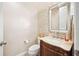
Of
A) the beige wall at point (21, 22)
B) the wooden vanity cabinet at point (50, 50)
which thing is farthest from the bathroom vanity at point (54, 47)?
the beige wall at point (21, 22)

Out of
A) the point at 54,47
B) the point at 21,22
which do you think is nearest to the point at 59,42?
the point at 54,47

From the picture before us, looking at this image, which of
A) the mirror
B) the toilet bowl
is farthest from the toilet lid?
the mirror

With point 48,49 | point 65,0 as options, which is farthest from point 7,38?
point 65,0

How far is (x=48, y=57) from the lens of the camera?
1485 mm

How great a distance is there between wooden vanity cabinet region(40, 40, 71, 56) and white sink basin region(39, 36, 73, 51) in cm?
3

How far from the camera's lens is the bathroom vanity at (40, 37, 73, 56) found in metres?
1.44

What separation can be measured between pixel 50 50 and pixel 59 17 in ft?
1.14

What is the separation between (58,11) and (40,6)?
0.19 meters

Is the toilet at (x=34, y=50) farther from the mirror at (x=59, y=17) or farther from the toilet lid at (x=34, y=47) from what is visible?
the mirror at (x=59, y=17)

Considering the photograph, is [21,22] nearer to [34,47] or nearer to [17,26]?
[17,26]

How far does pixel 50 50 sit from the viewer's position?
4.94ft

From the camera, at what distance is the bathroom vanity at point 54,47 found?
4.73 ft

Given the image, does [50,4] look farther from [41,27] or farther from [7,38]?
[7,38]

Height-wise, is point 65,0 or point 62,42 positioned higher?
point 65,0
